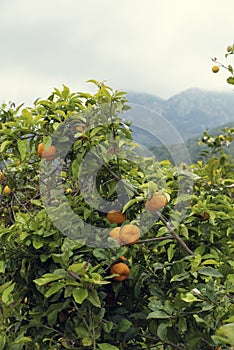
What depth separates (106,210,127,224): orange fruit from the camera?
1.67 meters

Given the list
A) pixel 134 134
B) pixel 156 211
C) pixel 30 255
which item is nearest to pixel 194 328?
pixel 156 211

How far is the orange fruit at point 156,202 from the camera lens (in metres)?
1.54

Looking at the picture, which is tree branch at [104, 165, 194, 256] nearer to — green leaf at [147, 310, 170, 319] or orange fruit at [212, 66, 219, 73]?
green leaf at [147, 310, 170, 319]

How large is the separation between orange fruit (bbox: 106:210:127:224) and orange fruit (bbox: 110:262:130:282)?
18cm

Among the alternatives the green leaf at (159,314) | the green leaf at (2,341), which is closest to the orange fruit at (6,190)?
the green leaf at (2,341)

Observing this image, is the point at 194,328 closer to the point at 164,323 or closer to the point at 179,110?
the point at 164,323

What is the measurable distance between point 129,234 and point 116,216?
0.14 m

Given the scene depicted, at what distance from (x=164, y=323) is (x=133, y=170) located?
56 cm

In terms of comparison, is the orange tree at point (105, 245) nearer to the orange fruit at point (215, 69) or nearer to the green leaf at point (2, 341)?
the green leaf at point (2, 341)

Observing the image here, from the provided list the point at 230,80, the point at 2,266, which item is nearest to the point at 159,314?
the point at 2,266

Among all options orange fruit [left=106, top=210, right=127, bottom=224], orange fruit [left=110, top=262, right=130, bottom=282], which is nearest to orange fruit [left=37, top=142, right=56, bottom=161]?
orange fruit [left=106, top=210, right=127, bottom=224]

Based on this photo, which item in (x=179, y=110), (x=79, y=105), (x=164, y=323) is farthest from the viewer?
(x=179, y=110)

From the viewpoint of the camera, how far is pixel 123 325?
61.1 inches

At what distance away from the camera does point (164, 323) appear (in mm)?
1468
